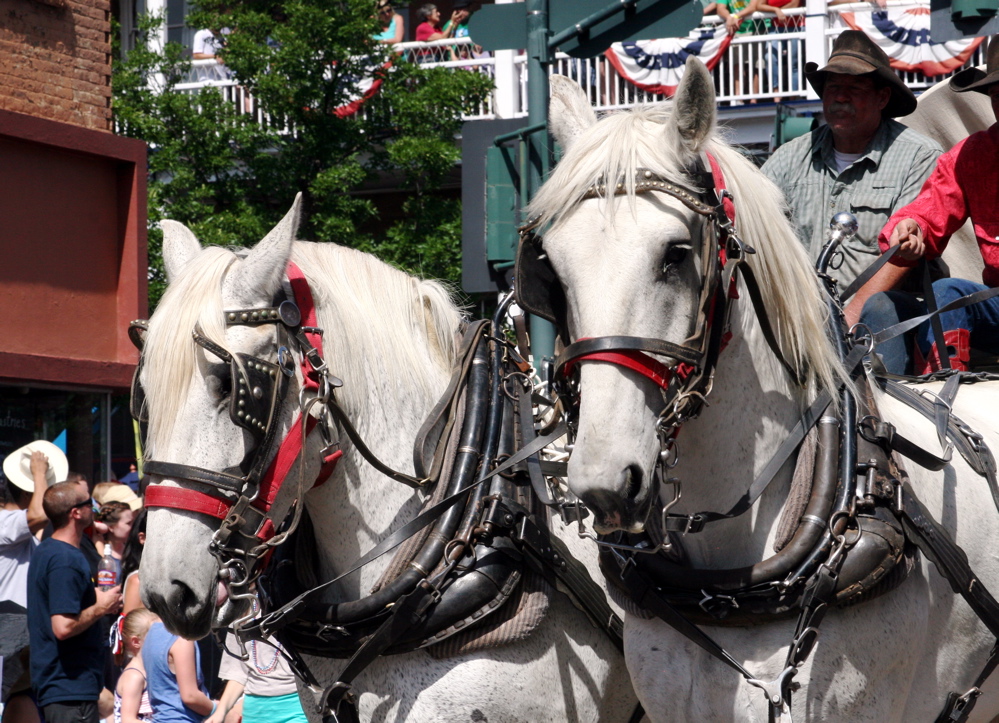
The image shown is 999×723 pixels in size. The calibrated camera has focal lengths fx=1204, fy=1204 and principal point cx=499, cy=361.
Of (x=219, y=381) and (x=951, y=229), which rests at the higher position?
(x=951, y=229)

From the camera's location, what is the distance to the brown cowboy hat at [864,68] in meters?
4.13

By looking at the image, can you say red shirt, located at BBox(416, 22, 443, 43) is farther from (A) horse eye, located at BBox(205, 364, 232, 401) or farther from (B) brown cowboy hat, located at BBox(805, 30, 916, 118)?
(A) horse eye, located at BBox(205, 364, 232, 401)

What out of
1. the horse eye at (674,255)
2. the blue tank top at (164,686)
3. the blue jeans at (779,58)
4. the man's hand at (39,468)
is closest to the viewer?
the horse eye at (674,255)

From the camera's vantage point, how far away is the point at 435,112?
44.5ft

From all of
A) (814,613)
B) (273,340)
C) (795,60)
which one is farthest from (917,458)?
(795,60)

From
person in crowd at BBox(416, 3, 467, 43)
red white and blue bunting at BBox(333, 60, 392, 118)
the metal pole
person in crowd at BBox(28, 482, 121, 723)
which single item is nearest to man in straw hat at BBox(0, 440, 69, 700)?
person in crowd at BBox(28, 482, 121, 723)

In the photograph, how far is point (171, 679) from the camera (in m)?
5.86

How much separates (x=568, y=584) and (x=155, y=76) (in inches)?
509

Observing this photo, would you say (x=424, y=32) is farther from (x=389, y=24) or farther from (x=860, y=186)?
(x=860, y=186)

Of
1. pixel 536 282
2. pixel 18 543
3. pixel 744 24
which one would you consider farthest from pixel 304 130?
pixel 536 282

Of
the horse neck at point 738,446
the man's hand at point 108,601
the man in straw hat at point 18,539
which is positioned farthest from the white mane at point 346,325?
the man in straw hat at point 18,539

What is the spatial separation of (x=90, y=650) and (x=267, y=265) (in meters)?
3.89

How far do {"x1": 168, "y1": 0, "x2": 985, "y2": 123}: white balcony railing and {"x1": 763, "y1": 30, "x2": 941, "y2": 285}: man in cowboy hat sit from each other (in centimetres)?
947

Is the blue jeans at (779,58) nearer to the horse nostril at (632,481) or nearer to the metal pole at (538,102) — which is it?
the metal pole at (538,102)
